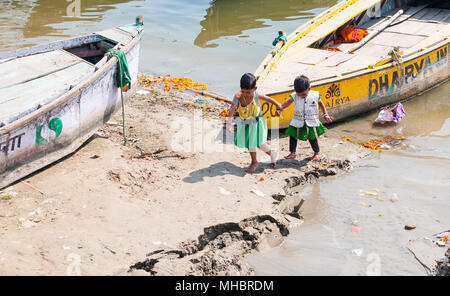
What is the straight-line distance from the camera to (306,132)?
614cm

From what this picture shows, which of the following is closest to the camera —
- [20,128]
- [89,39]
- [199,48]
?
[20,128]

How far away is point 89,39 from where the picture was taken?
800 cm

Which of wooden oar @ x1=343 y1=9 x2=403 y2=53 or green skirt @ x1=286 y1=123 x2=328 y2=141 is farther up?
wooden oar @ x1=343 y1=9 x2=403 y2=53

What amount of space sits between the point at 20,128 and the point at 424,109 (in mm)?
6483

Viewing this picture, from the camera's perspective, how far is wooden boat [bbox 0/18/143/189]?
17.3 feet

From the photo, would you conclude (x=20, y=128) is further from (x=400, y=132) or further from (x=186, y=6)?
(x=186, y=6)

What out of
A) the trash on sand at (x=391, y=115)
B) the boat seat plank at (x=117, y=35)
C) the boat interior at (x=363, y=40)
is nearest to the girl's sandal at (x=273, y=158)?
the boat interior at (x=363, y=40)

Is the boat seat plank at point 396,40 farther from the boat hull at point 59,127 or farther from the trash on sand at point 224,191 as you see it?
the trash on sand at point 224,191

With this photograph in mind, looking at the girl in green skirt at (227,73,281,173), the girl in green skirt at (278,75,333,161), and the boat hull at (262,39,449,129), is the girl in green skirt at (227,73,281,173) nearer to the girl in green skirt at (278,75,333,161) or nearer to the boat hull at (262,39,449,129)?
the girl in green skirt at (278,75,333,161)

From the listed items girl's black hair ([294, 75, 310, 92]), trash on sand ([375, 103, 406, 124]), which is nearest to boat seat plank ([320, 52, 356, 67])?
trash on sand ([375, 103, 406, 124])

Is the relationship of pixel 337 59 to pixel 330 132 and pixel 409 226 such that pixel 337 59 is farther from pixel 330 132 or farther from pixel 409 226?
pixel 409 226

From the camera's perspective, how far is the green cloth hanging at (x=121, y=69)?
6754 millimetres

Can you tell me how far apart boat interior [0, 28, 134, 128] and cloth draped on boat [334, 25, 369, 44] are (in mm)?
4298

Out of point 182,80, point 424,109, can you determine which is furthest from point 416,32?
point 182,80
